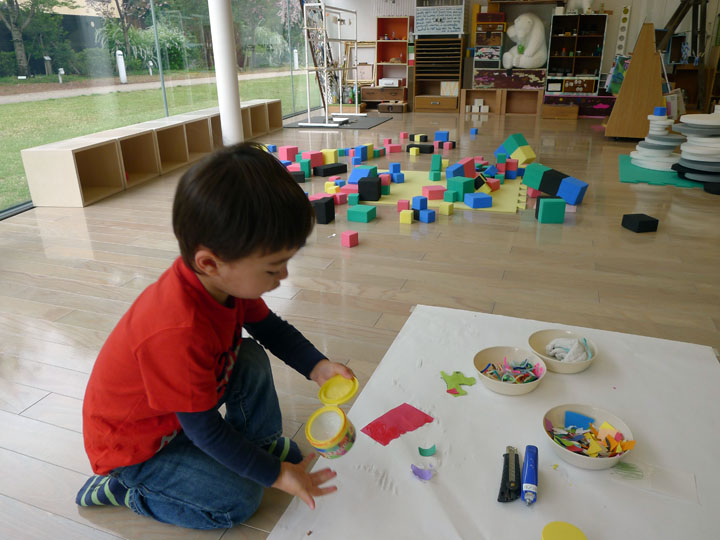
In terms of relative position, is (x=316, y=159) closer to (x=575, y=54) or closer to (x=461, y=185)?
(x=461, y=185)

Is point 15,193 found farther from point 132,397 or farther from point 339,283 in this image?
point 132,397

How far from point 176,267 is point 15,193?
289 centimetres

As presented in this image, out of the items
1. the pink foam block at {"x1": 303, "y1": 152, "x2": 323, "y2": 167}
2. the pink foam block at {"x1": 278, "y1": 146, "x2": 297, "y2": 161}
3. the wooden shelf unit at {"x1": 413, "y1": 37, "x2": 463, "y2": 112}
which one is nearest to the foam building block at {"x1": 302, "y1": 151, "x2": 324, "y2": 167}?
the pink foam block at {"x1": 303, "y1": 152, "x2": 323, "y2": 167}

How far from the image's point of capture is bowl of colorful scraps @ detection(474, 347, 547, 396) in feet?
3.98

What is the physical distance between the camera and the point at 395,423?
1186 mm

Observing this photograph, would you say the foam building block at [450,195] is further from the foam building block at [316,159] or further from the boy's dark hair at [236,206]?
the boy's dark hair at [236,206]

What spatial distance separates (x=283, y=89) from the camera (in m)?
6.89

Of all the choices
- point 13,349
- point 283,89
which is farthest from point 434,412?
point 283,89

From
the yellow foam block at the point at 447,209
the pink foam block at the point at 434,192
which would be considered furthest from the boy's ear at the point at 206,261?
the pink foam block at the point at 434,192

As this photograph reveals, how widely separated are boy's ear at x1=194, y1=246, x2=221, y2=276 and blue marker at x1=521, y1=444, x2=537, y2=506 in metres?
0.66

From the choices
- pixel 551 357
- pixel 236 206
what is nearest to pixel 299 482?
pixel 236 206

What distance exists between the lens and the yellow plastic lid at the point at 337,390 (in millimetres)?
990

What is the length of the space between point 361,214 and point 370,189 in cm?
39

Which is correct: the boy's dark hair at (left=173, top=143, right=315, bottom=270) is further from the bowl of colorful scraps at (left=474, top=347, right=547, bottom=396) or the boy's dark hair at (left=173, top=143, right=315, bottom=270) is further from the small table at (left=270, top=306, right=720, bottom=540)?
the bowl of colorful scraps at (left=474, top=347, right=547, bottom=396)
